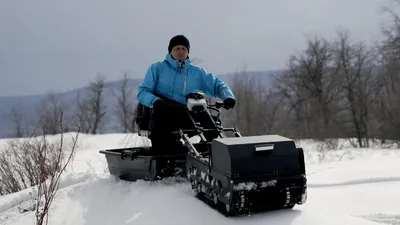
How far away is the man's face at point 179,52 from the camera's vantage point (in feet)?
16.4

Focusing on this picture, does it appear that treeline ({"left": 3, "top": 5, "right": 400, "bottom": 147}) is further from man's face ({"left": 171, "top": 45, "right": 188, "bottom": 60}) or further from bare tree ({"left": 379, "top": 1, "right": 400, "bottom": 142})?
man's face ({"left": 171, "top": 45, "right": 188, "bottom": 60})

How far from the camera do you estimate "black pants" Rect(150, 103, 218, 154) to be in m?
4.75

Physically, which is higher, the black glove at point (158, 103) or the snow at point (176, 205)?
the black glove at point (158, 103)

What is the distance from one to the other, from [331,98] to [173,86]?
3018 centimetres

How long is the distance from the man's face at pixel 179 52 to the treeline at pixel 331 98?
847 inches

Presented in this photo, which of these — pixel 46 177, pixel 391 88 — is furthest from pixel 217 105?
pixel 391 88

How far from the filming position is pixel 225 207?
3.49 meters

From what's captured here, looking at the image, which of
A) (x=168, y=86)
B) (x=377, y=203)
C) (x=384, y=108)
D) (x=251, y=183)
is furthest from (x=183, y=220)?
(x=384, y=108)

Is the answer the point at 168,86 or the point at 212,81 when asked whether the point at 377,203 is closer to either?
the point at 212,81

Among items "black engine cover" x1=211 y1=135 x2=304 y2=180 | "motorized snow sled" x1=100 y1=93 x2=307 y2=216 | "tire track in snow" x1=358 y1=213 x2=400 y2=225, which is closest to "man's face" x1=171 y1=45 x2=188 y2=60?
"motorized snow sled" x1=100 y1=93 x2=307 y2=216

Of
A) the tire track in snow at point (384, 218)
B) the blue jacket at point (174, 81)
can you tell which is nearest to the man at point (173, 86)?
the blue jacket at point (174, 81)

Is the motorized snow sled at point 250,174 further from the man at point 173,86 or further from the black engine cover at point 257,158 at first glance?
the man at point 173,86

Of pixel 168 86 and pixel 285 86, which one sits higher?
pixel 285 86

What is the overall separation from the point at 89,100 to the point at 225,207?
39.3 metres
